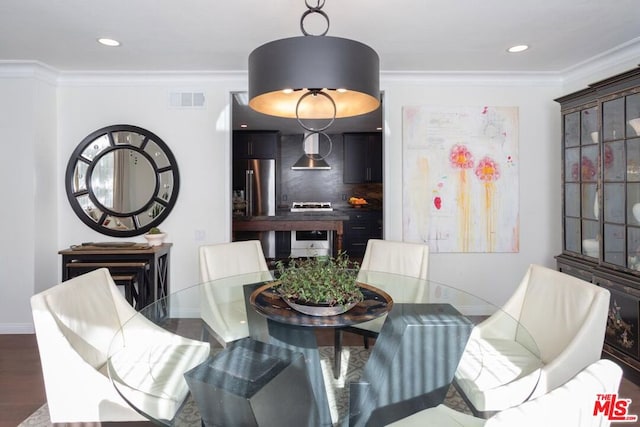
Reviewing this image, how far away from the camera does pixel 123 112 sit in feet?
12.3

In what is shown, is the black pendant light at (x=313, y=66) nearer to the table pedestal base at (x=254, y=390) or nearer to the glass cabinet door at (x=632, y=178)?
the table pedestal base at (x=254, y=390)

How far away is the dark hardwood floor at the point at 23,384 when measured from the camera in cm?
217

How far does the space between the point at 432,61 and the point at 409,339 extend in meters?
2.67

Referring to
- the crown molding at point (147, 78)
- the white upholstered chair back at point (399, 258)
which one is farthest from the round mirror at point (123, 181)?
the white upholstered chair back at point (399, 258)

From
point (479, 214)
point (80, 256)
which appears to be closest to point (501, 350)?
point (479, 214)

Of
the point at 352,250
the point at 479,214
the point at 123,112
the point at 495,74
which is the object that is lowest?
the point at 352,250

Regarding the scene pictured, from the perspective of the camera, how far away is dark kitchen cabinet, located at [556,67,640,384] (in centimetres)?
262

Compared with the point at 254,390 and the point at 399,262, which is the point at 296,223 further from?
the point at 254,390

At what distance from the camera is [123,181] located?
12.3 ft

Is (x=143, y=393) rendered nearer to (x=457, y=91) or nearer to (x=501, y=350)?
(x=501, y=350)

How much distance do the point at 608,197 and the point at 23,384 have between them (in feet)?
14.4

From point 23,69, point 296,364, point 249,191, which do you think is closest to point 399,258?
point 296,364

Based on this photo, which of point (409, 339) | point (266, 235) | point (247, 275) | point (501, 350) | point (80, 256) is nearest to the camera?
point (409, 339)

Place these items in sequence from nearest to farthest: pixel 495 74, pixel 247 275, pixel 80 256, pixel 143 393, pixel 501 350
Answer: pixel 143 393, pixel 501 350, pixel 247 275, pixel 80 256, pixel 495 74
